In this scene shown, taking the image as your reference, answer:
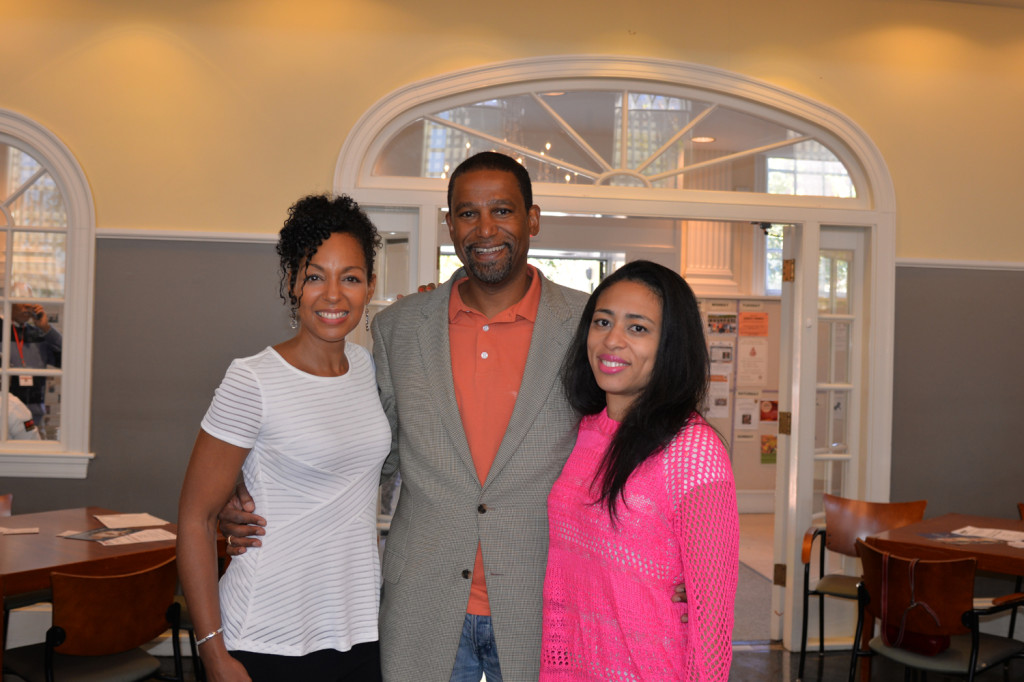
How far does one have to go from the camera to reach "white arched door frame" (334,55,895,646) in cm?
457

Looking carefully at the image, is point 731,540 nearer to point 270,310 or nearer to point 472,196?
point 472,196

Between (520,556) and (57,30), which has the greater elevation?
(57,30)

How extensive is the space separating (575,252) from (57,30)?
4.85 metres

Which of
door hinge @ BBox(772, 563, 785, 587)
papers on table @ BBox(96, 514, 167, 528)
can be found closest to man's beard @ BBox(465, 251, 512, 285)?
papers on table @ BBox(96, 514, 167, 528)

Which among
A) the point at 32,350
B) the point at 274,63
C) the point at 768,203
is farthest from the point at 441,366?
the point at 32,350

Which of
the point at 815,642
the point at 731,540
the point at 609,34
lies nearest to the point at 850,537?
the point at 815,642

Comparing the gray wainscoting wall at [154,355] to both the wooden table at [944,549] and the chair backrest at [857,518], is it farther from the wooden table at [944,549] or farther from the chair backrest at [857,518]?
the wooden table at [944,549]

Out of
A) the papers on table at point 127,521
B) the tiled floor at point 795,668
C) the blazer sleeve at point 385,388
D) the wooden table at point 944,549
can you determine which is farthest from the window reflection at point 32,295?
the wooden table at point 944,549

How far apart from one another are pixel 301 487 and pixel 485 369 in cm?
55

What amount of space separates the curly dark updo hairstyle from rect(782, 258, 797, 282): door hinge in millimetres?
3622

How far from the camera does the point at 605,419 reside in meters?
1.78

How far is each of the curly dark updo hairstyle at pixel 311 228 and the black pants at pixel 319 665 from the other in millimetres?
698

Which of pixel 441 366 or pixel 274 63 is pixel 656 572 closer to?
pixel 441 366

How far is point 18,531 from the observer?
3.53m
